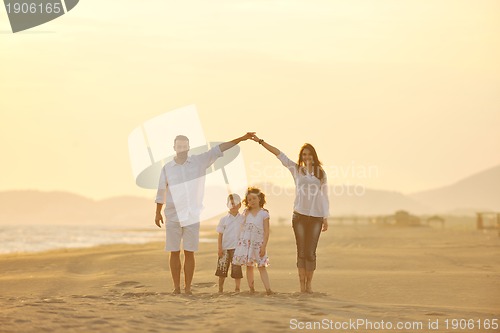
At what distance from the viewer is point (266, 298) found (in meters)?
10.8

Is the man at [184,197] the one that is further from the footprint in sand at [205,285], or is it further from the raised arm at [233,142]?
the footprint in sand at [205,285]

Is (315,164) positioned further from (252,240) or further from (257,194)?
(252,240)

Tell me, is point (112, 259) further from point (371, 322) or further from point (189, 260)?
point (371, 322)

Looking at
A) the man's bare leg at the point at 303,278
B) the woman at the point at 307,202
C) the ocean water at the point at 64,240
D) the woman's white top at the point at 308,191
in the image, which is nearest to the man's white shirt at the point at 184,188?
the woman at the point at 307,202

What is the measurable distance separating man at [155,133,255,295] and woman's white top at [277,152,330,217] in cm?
77

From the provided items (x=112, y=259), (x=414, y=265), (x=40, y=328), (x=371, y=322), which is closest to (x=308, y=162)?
(x=371, y=322)

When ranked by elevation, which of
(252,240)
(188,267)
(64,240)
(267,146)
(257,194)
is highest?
(64,240)

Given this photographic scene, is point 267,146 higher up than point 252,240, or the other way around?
point 267,146

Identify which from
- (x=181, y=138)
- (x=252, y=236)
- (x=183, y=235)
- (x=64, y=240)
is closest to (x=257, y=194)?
(x=252, y=236)

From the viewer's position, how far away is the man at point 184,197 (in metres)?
11.7

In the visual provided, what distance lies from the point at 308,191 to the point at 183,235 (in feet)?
5.73

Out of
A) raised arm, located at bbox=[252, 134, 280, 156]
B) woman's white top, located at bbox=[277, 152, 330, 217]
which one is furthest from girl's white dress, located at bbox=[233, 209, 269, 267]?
raised arm, located at bbox=[252, 134, 280, 156]

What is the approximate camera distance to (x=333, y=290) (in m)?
13.3

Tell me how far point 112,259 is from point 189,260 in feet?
36.1
